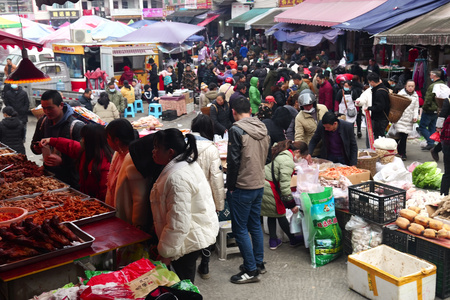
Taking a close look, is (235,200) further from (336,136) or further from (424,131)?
(424,131)

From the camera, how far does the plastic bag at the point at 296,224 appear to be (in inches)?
257

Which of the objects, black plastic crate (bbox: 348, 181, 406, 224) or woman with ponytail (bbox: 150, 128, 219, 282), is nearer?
woman with ponytail (bbox: 150, 128, 219, 282)

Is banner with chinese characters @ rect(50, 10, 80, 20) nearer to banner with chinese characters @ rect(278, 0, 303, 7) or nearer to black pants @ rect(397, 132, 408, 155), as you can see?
banner with chinese characters @ rect(278, 0, 303, 7)

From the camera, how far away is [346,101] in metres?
11.8

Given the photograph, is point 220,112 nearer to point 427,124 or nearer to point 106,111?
point 106,111

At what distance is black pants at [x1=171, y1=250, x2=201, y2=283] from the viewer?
4484 mm

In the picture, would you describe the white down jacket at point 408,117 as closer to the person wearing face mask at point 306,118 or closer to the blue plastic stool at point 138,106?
the person wearing face mask at point 306,118

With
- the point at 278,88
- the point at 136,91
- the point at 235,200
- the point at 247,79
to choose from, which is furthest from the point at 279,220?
the point at 136,91

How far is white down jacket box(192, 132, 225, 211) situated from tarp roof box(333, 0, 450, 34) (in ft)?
35.8

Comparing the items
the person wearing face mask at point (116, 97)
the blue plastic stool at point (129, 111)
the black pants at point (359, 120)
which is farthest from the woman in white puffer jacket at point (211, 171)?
the blue plastic stool at point (129, 111)

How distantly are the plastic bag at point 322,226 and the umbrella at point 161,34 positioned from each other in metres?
18.8

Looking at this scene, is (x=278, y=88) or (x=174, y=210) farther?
(x=278, y=88)

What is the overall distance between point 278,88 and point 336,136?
428 centimetres

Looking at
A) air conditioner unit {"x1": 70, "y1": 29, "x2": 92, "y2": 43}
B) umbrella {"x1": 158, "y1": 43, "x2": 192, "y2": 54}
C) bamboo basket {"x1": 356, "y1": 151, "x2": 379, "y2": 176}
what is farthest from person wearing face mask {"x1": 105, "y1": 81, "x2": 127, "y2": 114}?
umbrella {"x1": 158, "y1": 43, "x2": 192, "y2": 54}
